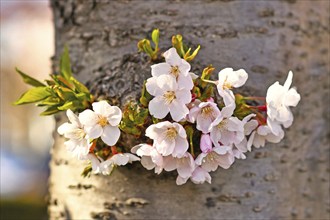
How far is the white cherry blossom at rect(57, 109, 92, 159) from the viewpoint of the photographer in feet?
3.21

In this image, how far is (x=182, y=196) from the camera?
1103 mm

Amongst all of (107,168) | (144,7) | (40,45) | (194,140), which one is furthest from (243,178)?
(40,45)

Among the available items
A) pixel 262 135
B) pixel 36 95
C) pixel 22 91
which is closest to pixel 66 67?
pixel 36 95

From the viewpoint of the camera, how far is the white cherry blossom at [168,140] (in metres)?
0.94

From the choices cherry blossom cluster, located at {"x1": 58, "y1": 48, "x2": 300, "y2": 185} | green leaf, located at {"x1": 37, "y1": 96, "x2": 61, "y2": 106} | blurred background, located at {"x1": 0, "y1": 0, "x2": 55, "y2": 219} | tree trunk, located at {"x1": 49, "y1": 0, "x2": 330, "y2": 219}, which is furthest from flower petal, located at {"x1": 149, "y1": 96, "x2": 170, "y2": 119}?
blurred background, located at {"x1": 0, "y1": 0, "x2": 55, "y2": 219}

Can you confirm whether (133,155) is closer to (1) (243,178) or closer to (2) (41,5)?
(1) (243,178)

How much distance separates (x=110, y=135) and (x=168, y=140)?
10 centimetres

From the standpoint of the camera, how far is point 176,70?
36.8 inches

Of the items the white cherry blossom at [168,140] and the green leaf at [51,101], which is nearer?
the white cherry blossom at [168,140]

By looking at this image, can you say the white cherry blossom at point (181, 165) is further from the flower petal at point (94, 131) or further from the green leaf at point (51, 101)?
the green leaf at point (51, 101)

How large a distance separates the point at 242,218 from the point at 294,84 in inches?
12.6

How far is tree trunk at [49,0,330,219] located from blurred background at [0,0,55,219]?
7.37 m

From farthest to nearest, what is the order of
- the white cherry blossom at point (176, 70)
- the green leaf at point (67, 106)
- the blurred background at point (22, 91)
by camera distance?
the blurred background at point (22, 91) < the green leaf at point (67, 106) < the white cherry blossom at point (176, 70)

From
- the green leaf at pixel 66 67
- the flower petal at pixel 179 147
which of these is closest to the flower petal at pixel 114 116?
the flower petal at pixel 179 147
